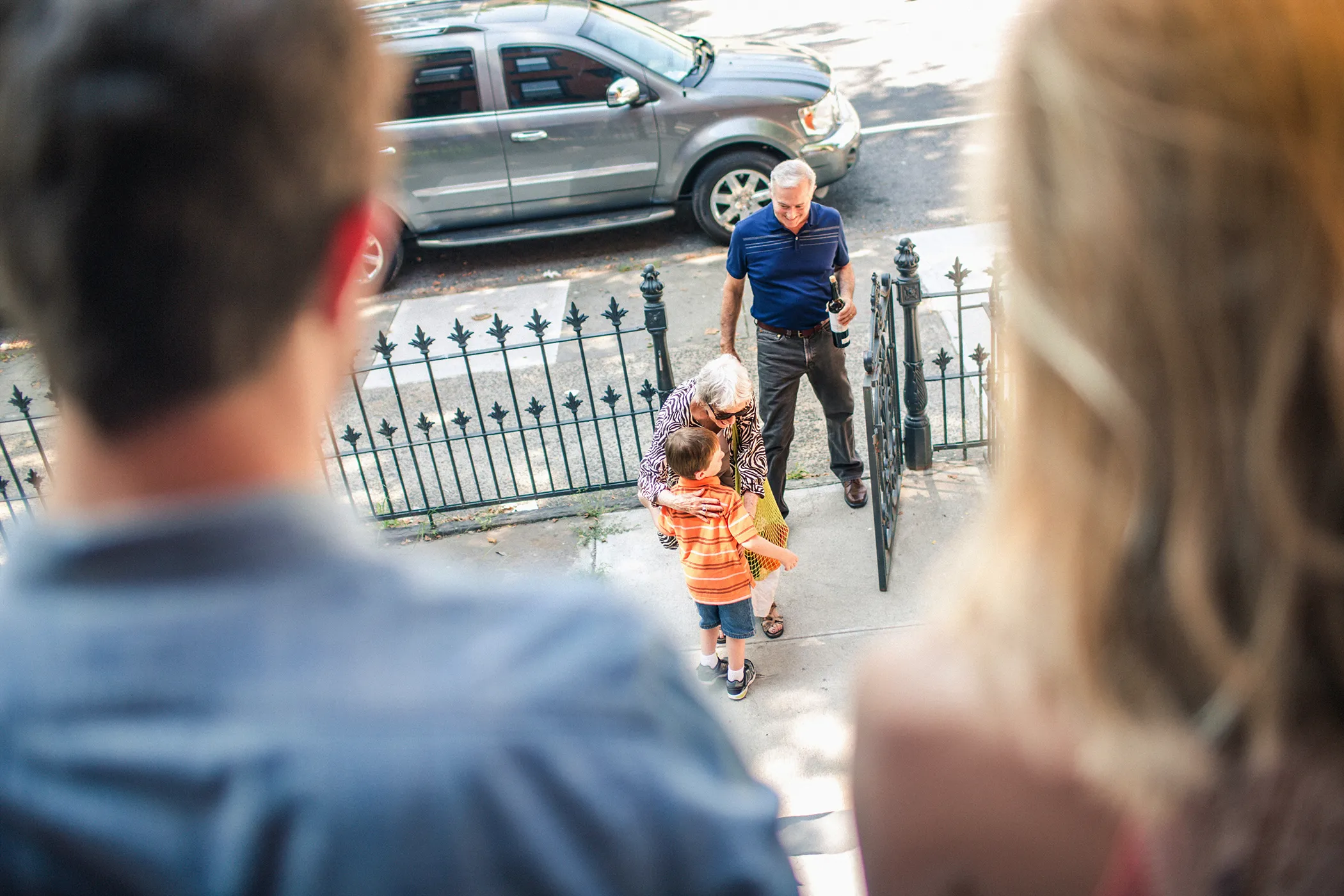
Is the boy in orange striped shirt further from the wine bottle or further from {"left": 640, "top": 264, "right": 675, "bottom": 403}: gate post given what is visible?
the wine bottle

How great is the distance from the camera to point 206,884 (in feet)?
2.36

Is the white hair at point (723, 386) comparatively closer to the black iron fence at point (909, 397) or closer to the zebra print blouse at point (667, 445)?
the zebra print blouse at point (667, 445)

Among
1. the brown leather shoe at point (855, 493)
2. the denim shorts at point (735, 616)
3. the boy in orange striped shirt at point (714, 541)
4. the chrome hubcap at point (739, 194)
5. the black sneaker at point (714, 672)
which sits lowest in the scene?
the black sneaker at point (714, 672)

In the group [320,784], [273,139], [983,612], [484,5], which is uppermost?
[484,5]

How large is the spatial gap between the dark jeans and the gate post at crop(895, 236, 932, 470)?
1.12 ft

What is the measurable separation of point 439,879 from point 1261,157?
0.84m

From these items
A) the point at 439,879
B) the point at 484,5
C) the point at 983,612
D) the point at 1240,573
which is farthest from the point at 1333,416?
the point at 484,5

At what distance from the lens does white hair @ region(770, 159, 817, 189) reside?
4.90 meters

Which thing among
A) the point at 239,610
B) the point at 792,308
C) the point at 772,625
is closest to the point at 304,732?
the point at 239,610

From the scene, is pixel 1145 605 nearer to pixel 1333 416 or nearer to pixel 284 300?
pixel 1333 416

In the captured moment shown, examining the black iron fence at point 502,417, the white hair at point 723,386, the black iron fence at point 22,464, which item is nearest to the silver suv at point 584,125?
the black iron fence at point 502,417

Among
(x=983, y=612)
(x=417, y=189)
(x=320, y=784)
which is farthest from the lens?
(x=417, y=189)

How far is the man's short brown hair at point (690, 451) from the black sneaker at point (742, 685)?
3.10 feet

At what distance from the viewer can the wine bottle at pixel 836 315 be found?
16.7ft
